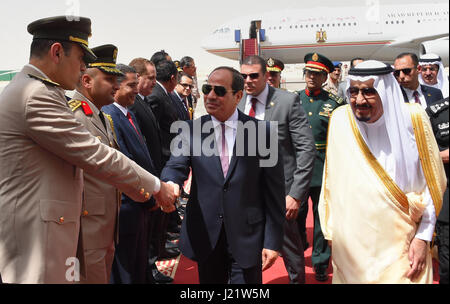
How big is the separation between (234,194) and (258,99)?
1439 mm

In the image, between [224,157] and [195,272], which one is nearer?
[224,157]

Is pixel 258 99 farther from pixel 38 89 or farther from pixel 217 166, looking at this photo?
pixel 38 89

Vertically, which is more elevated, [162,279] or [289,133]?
[289,133]

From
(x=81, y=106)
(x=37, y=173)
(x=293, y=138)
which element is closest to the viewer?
(x=37, y=173)

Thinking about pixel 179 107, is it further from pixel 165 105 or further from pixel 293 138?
pixel 293 138

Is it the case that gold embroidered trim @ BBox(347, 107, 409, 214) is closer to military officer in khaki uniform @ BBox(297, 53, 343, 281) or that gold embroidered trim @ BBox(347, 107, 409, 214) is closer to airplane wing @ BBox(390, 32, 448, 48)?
military officer in khaki uniform @ BBox(297, 53, 343, 281)

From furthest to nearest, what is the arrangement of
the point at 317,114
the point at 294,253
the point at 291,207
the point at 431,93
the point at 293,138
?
the point at 431,93
the point at 317,114
the point at 294,253
the point at 293,138
the point at 291,207

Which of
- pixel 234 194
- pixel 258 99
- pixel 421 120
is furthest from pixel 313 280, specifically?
pixel 421 120

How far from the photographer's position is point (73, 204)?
7.14 ft

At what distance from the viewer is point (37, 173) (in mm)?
2010

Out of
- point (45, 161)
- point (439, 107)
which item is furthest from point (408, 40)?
point (45, 161)

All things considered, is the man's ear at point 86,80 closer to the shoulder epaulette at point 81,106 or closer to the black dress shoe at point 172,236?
the shoulder epaulette at point 81,106

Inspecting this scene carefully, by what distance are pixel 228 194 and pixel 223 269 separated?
49cm

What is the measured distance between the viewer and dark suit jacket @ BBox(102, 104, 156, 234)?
3059 mm
